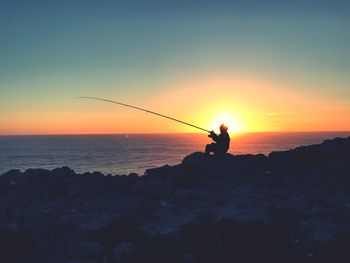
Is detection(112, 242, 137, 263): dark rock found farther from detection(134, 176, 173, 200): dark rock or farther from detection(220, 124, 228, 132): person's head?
detection(220, 124, 228, 132): person's head

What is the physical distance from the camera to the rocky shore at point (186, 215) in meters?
10.9

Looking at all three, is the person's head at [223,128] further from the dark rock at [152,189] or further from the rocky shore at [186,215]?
the dark rock at [152,189]

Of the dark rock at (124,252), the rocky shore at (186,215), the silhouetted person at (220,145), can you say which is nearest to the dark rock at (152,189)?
the rocky shore at (186,215)

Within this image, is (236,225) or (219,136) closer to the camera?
(236,225)

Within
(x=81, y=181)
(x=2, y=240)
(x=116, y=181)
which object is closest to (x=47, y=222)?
(x=2, y=240)

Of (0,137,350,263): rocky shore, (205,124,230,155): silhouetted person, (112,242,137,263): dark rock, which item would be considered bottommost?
(112,242,137,263): dark rock

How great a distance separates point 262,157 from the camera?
19297mm

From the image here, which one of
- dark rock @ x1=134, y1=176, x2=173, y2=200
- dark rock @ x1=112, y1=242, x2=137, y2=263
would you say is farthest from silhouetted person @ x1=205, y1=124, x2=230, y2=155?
dark rock @ x1=112, y1=242, x2=137, y2=263

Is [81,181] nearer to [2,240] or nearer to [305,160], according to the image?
[2,240]

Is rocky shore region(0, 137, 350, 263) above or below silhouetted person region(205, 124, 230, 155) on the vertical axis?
below

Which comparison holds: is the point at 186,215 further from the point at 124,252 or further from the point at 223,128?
the point at 223,128

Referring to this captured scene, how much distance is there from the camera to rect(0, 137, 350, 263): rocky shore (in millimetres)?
10930

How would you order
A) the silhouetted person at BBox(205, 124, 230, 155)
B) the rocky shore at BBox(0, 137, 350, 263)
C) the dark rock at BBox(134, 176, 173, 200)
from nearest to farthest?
the rocky shore at BBox(0, 137, 350, 263) < the dark rock at BBox(134, 176, 173, 200) < the silhouetted person at BBox(205, 124, 230, 155)

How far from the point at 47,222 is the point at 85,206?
155 centimetres
